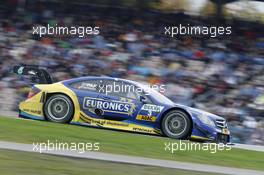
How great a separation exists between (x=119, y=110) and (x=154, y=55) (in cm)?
634

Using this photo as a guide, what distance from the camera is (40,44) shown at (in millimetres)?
18719

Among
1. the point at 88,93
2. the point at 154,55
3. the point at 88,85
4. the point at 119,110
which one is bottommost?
the point at 119,110

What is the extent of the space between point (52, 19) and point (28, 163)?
524 inches

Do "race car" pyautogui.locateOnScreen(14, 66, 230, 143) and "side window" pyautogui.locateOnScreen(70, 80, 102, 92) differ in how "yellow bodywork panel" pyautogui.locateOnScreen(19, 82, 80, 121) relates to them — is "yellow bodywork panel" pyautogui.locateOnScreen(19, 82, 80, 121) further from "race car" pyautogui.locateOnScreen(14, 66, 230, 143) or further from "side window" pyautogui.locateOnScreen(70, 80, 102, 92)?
"side window" pyautogui.locateOnScreen(70, 80, 102, 92)

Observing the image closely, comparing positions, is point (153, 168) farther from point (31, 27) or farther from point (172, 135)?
point (31, 27)

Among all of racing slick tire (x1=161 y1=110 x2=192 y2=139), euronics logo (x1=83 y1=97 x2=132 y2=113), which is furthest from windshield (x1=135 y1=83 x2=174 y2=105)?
euronics logo (x1=83 y1=97 x2=132 y2=113)

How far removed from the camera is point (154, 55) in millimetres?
18469

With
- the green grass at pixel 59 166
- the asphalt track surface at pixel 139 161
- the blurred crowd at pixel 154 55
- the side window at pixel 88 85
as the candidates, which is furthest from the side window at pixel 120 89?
the green grass at pixel 59 166

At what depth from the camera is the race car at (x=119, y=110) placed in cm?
1198

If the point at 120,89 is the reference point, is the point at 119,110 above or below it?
below

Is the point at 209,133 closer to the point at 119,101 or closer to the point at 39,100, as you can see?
the point at 119,101

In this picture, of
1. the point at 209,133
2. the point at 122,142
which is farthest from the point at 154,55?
the point at 122,142

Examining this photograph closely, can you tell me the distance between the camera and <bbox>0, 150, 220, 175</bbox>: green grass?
7.25 m

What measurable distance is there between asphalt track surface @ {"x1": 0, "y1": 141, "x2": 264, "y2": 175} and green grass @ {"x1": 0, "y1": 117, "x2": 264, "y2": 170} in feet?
1.34
